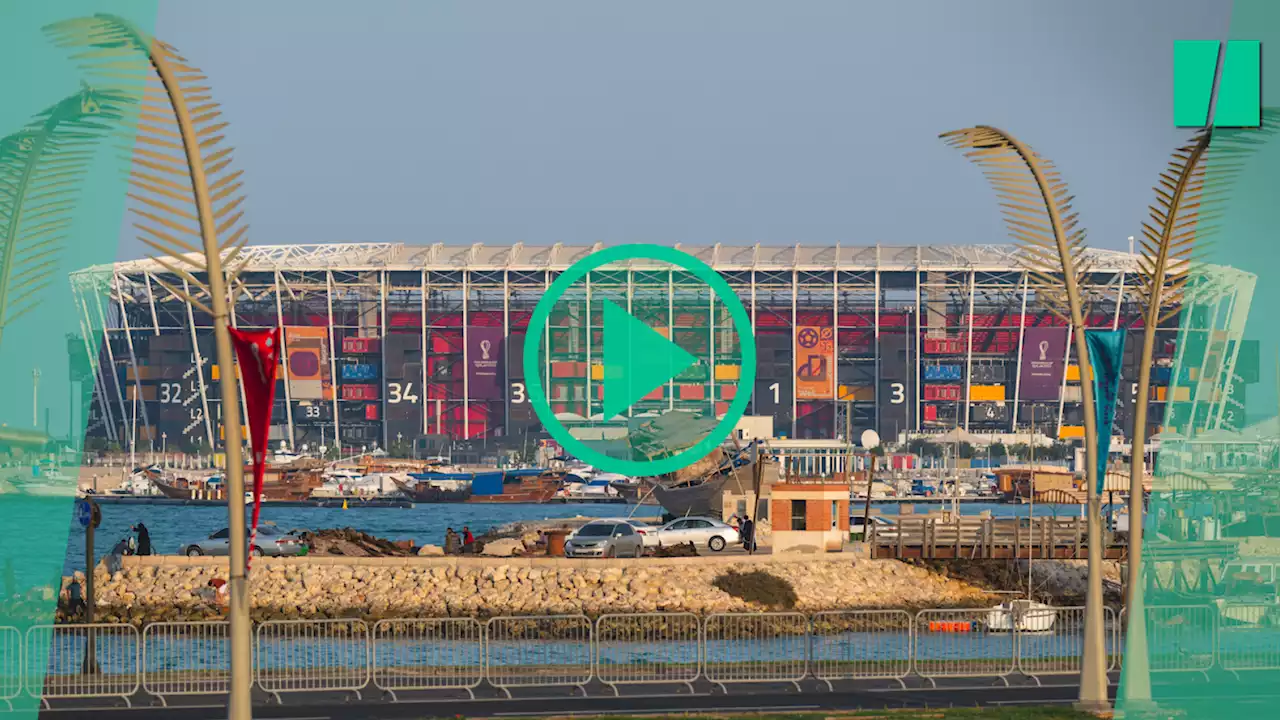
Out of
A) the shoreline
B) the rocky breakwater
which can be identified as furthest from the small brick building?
the rocky breakwater

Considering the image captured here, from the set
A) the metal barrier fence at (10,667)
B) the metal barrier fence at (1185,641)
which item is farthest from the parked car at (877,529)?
the metal barrier fence at (10,667)

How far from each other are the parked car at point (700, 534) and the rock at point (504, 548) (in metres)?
5.35

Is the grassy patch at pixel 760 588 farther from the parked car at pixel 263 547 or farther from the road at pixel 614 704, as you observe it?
the road at pixel 614 704

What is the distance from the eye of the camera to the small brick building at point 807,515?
5788cm

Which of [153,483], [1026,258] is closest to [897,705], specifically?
[1026,258]

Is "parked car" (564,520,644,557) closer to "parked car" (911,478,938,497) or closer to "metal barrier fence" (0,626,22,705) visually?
"metal barrier fence" (0,626,22,705)

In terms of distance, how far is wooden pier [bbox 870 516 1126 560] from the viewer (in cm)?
5806

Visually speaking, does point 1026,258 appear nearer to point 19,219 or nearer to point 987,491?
point 19,219

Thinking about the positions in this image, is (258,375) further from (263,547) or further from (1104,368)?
(263,547)

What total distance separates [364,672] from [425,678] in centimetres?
182

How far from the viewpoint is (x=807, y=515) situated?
58750mm

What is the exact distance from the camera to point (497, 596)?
5184 cm

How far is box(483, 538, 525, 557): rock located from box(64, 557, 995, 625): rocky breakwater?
17.3 ft
